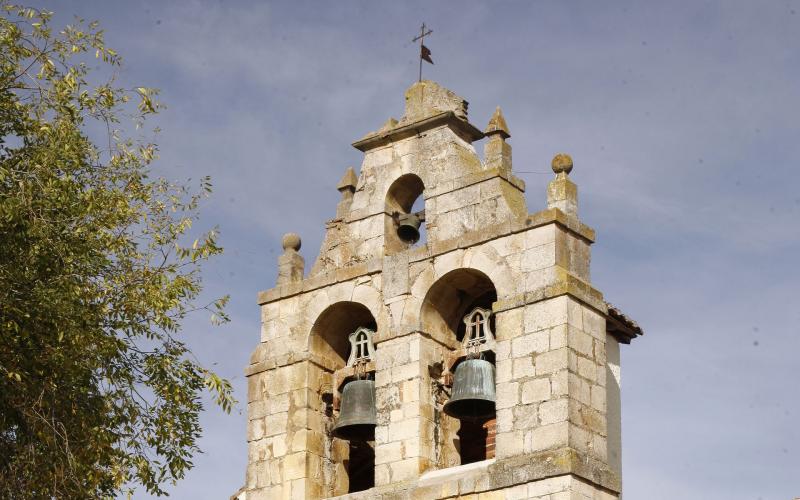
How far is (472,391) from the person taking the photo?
61.3 feet

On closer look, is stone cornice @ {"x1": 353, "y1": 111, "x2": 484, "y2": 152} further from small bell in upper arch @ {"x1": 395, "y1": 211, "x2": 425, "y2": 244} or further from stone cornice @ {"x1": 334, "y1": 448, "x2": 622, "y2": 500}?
stone cornice @ {"x1": 334, "y1": 448, "x2": 622, "y2": 500}

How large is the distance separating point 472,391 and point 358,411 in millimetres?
1560

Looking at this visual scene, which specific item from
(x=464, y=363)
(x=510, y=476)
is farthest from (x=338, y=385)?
(x=510, y=476)

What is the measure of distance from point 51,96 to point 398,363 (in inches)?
203

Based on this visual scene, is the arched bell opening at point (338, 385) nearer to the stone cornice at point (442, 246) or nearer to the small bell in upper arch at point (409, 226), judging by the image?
the stone cornice at point (442, 246)

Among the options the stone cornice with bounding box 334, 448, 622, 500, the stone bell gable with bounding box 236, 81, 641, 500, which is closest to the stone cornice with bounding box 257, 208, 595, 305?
the stone bell gable with bounding box 236, 81, 641, 500

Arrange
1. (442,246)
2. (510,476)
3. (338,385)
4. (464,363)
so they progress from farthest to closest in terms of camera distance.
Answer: (338,385)
(442,246)
(464,363)
(510,476)

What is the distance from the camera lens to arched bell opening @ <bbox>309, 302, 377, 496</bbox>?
2011 cm

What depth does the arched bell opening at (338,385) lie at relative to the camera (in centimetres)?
2011

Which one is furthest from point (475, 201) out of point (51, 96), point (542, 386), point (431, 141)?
point (51, 96)

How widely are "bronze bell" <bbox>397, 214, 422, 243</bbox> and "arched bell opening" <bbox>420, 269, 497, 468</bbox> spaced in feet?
3.99

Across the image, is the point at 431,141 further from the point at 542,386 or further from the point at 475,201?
the point at 542,386

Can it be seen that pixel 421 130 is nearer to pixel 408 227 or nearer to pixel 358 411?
pixel 408 227

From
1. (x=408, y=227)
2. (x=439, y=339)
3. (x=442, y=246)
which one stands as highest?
(x=408, y=227)
